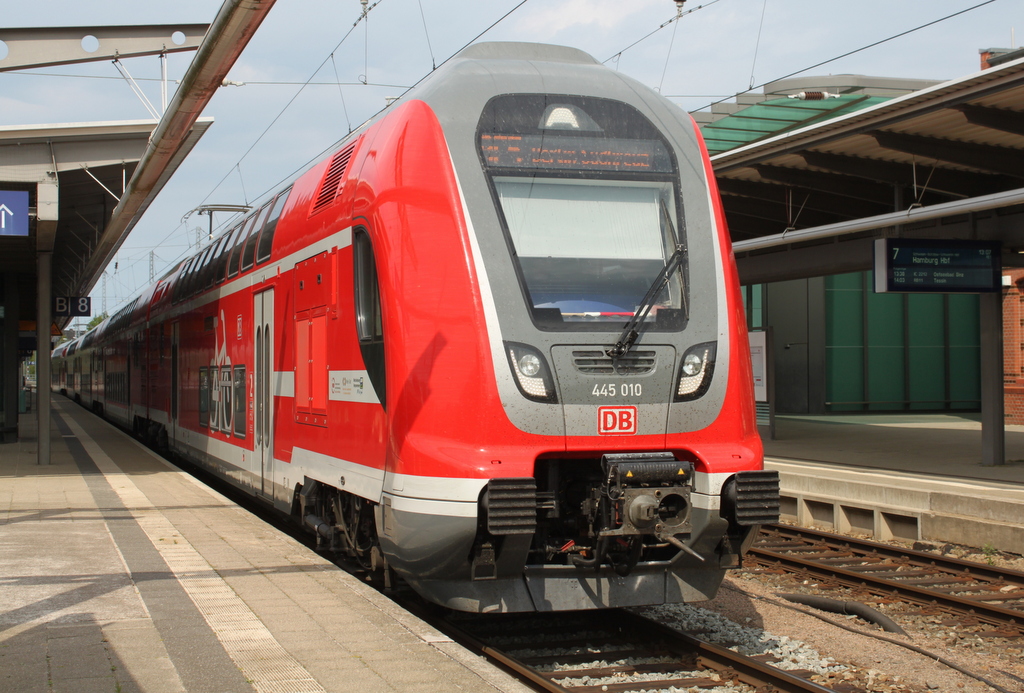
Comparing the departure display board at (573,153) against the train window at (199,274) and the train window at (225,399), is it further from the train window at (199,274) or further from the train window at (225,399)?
the train window at (199,274)

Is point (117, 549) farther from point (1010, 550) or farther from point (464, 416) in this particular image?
point (1010, 550)

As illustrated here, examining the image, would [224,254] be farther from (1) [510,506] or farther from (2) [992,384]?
(2) [992,384]

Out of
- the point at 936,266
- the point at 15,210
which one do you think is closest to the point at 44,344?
the point at 15,210

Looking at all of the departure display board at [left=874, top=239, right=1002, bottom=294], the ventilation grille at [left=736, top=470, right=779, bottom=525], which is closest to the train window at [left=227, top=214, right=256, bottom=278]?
the ventilation grille at [left=736, top=470, right=779, bottom=525]

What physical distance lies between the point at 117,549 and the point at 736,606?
16.3 feet

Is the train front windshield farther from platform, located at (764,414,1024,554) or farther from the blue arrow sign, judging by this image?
the blue arrow sign

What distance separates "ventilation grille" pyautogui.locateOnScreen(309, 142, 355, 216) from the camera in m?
7.33

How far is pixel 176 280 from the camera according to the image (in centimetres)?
1567

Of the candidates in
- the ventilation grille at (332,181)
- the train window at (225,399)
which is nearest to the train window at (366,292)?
the ventilation grille at (332,181)

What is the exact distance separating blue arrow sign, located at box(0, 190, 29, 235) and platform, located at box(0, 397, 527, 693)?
14.9ft

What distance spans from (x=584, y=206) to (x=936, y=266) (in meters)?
8.97

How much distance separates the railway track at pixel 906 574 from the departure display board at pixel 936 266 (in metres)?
4.12

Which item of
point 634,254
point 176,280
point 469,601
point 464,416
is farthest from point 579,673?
point 176,280

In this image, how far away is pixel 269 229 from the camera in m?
9.54
